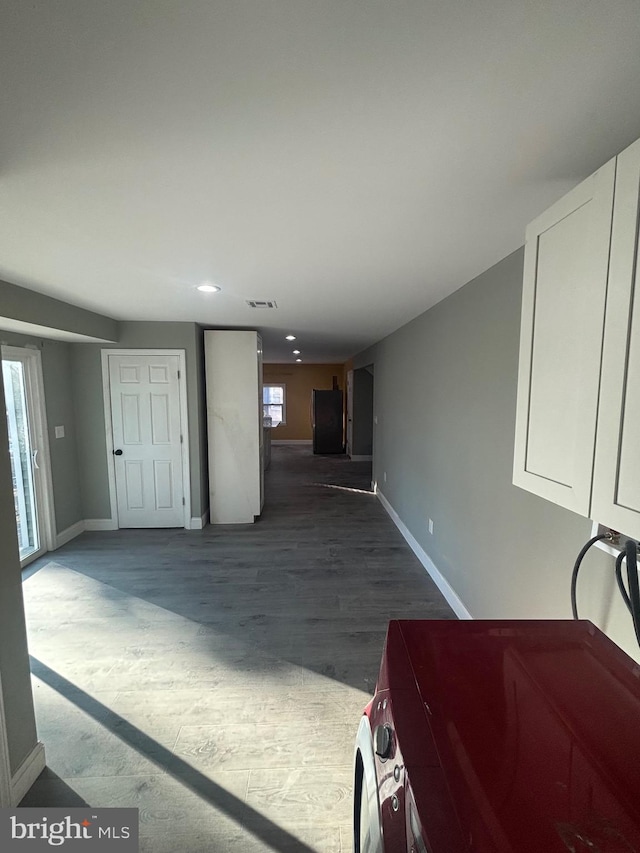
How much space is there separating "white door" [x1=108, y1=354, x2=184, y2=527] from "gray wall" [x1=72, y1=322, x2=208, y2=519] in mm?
135

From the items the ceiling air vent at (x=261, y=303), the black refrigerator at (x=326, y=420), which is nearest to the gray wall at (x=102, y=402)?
the ceiling air vent at (x=261, y=303)

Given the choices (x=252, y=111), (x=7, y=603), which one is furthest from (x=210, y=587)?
(x=252, y=111)

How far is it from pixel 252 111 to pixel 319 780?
2323mm

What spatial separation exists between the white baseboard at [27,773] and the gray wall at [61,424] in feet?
9.00

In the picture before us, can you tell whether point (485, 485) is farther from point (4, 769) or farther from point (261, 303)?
point (4, 769)

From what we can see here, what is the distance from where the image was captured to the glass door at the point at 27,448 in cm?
349

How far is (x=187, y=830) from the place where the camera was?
1.39 meters

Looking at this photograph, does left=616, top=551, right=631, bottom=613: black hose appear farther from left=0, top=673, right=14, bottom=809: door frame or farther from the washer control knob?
left=0, top=673, right=14, bottom=809: door frame

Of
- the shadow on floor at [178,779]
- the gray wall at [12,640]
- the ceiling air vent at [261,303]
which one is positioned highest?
the ceiling air vent at [261,303]

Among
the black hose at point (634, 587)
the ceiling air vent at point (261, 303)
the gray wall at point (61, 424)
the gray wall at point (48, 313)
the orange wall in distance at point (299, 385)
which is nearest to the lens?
the black hose at point (634, 587)

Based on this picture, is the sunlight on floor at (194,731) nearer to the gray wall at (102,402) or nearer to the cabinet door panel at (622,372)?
the cabinet door panel at (622,372)

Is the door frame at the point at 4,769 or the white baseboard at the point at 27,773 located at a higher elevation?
the door frame at the point at 4,769

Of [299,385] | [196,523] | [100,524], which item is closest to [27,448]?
[100,524]

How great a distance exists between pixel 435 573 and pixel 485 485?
1.19 meters
